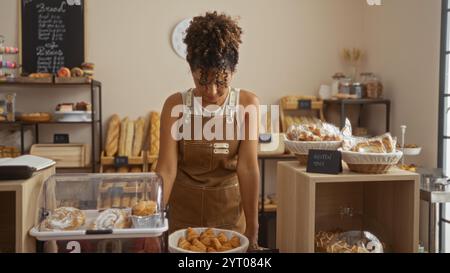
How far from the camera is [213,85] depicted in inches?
70.6

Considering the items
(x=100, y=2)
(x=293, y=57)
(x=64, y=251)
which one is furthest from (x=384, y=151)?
(x=100, y=2)

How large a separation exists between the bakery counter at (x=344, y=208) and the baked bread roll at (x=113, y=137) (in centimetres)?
256

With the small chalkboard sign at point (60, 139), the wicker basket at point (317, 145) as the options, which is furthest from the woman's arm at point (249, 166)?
the small chalkboard sign at point (60, 139)

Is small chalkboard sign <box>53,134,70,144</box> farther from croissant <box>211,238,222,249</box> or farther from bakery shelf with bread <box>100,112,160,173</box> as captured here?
croissant <box>211,238,222,249</box>

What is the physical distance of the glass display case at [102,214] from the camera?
1181mm

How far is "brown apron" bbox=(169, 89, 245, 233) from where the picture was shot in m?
2.00

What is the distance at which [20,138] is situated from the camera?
4.11 metres

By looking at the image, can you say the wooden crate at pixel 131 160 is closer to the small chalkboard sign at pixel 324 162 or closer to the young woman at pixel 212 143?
the young woman at pixel 212 143

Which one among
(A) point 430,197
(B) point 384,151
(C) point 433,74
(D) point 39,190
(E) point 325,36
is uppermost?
(E) point 325,36

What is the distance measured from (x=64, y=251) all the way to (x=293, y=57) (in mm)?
3613

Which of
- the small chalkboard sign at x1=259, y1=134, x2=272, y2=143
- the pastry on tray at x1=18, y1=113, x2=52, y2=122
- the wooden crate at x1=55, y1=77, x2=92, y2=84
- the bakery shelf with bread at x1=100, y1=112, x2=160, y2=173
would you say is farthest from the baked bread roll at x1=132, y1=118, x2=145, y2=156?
the small chalkboard sign at x1=259, y1=134, x2=272, y2=143

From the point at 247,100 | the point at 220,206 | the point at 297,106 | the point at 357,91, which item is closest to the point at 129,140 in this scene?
the point at 297,106

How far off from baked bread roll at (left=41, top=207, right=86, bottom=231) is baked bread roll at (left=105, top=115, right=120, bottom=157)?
273cm
